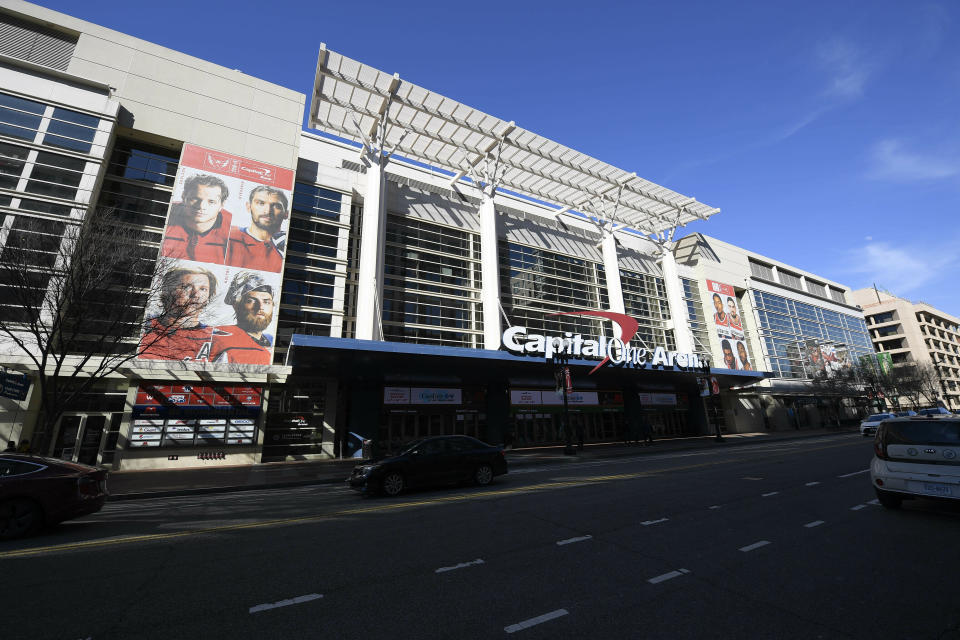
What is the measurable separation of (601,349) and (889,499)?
20.8 metres

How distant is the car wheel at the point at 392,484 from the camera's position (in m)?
10.9

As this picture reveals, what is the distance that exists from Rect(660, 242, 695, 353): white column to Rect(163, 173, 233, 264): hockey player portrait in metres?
42.1

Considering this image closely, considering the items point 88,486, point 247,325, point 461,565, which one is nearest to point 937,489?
point 461,565

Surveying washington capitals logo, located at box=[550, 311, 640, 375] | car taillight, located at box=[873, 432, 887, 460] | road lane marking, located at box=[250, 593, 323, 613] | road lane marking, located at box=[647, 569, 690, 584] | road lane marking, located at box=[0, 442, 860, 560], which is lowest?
road lane marking, located at box=[647, 569, 690, 584]

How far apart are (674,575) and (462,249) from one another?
3200 cm

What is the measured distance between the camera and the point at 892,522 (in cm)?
685

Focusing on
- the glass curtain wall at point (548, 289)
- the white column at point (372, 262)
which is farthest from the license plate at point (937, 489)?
the glass curtain wall at point (548, 289)

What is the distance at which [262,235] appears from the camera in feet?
80.9

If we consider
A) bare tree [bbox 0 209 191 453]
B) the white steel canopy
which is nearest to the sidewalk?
bare tree [bbox 0 209 191 453]

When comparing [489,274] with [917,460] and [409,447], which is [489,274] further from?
[917,460]

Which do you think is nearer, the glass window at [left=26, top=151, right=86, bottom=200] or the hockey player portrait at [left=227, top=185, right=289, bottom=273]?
the glass window at [left=26, top=151, right=86, bottom=200]

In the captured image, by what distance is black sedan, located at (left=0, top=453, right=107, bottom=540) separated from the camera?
23.8 ft

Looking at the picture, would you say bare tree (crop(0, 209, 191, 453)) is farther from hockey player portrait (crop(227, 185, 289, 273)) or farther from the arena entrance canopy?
the arena entrance canopy

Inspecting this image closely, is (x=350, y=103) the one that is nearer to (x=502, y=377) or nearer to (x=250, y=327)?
(x=250, y=327)
